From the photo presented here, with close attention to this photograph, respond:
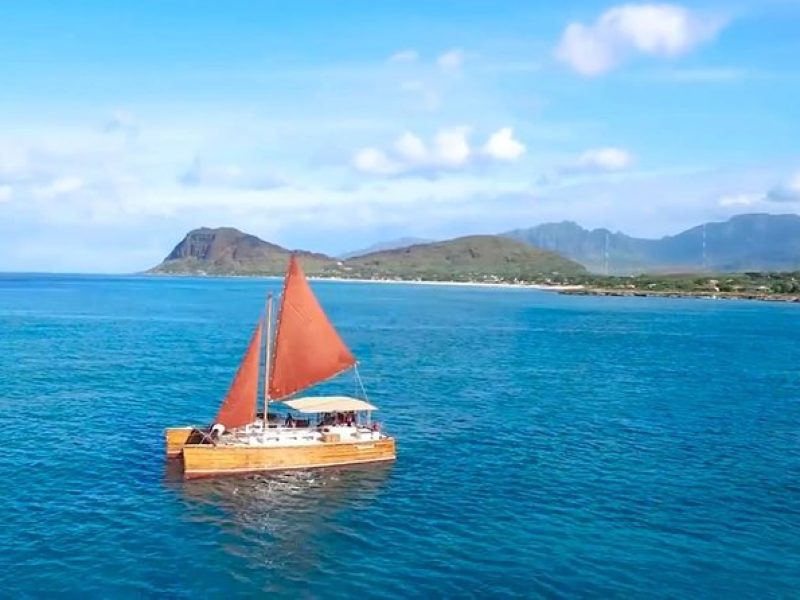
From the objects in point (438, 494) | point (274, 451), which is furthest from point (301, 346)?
point (438, 494)

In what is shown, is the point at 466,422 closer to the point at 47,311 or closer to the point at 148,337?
the point at 148,337

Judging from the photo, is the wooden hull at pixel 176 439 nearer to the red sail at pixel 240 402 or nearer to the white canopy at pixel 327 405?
the red sail at pixel 240 402

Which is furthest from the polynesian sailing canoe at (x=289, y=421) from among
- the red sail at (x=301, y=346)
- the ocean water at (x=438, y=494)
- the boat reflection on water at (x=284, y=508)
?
the ocean water at (x=438, y=494)

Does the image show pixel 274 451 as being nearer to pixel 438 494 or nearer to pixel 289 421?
pixel 289 421

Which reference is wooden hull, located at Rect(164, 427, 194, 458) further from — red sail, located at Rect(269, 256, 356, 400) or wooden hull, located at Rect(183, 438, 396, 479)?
red sail, located at Rect(269, 256, 356, 400)

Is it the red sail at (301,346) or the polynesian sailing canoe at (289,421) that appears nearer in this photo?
the polynesian sailing canoe at (289,421)

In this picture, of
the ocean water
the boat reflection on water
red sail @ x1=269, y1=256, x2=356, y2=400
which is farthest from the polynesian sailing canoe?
the ocean water
